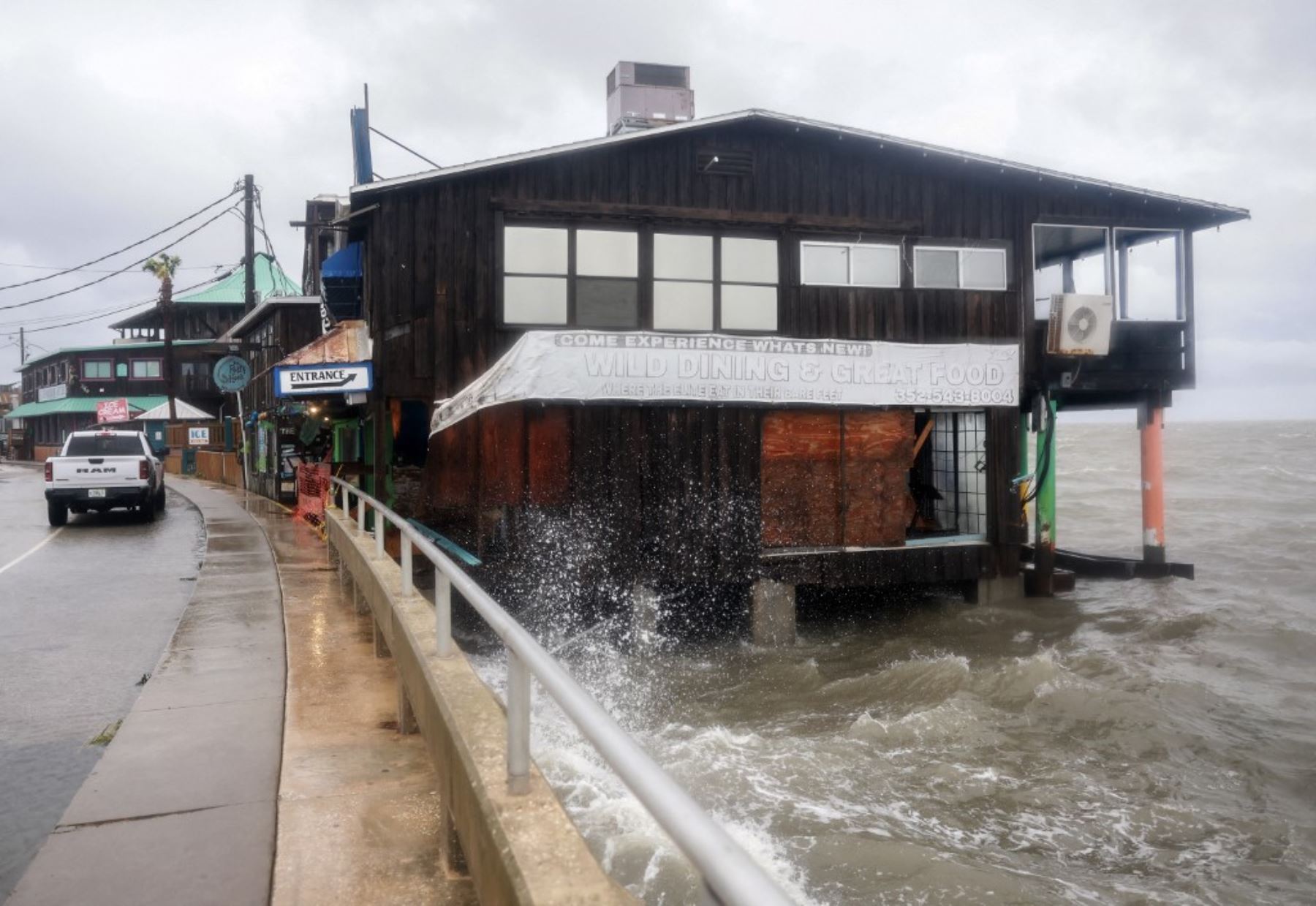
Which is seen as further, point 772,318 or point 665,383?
point 772,318

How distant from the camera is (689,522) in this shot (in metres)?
13.6

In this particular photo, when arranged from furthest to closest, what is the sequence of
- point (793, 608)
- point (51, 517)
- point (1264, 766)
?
1. point (51, 517)
2. point (793, 608)
3. point (1264, 766)

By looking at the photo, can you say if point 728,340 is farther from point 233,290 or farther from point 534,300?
point 233,290

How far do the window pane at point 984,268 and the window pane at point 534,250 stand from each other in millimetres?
6466

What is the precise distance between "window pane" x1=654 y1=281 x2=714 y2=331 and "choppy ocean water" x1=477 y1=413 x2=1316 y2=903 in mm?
4708

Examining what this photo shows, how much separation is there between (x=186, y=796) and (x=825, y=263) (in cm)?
1187

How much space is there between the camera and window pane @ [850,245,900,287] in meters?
14.8

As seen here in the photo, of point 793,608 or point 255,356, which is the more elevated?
point 255,356

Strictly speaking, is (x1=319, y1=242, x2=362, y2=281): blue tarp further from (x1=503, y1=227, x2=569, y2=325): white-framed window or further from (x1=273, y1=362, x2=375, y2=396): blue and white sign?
(x1=503, y1=227, x2=569, y2=325): white-framed window

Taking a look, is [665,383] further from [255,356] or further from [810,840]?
[255,356]

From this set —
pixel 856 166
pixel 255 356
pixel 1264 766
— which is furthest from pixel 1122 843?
pixel 255 356

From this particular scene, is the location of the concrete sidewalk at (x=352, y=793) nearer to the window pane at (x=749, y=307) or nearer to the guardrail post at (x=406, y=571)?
the guardrail post at (x=406, y=571)

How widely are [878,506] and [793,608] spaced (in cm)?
201

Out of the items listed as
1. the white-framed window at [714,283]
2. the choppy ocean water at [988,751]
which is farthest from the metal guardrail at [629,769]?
the white-framed window at [714,283]
